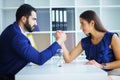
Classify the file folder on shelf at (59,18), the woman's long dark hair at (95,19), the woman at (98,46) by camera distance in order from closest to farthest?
the woman at (98,46), the woman's long dark hair at (95,19), the file folder on shelf at (59,18)

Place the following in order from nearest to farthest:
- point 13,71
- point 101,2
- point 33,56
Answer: point 33,56 → point 13,71 → point 101,2

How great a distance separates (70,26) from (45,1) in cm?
→ 60

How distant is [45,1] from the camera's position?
13.3 feet

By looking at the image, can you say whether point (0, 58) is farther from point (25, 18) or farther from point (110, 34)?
point (110, 34)

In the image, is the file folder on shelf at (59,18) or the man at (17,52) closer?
the man at (17,52)

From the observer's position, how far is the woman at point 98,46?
2.22m

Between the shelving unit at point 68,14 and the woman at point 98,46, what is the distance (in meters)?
1.37

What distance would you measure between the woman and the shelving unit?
1.37 metres

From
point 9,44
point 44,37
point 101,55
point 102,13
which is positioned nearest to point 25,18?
point 9,44

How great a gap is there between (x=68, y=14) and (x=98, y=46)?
168cm

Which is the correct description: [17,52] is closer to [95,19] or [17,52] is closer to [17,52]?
[17,52]

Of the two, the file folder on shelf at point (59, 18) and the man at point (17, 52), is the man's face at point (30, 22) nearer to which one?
the man at point (17, 52)

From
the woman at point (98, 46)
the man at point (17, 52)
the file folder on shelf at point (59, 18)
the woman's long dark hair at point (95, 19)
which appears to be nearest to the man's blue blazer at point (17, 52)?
the man at point (17, 52)

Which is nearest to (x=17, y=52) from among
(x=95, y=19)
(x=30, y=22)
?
(x=30, y=22)
